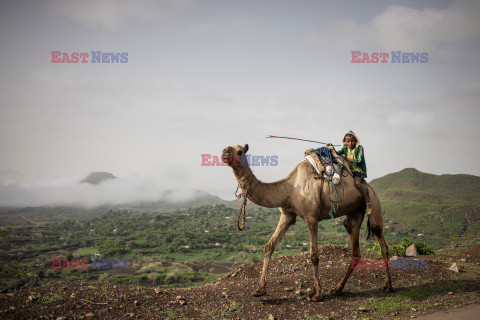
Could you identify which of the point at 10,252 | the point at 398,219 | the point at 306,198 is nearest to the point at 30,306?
the point at 306,198

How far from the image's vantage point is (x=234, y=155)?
21.8 ft

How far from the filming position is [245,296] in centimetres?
747

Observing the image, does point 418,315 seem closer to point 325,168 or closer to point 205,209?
point 325,168

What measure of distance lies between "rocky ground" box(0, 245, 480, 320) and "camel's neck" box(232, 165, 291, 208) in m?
2.58

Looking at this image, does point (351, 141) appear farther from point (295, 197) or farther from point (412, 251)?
point (412, 251)

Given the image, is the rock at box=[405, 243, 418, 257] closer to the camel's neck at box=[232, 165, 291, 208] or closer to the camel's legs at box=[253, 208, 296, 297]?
the camel's legs at box=[253, 208, 296, 297]

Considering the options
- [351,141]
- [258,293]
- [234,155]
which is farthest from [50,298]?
[351,141]

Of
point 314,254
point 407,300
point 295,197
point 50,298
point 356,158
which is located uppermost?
point 356,158

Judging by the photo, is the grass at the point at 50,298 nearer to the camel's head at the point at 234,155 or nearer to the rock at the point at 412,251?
the camel's head at the point at 234,155

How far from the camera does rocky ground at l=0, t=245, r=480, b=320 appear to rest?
641 centimetres

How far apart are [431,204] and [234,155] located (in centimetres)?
7289

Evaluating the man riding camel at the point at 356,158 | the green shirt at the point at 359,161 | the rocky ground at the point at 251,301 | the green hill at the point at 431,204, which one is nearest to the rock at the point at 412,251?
the rocky ground at the point at 251,301

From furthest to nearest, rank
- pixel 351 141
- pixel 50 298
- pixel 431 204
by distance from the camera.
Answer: pixel 431 204 < pixel 351 141 < pixel 50 298

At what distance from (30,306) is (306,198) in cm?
710
